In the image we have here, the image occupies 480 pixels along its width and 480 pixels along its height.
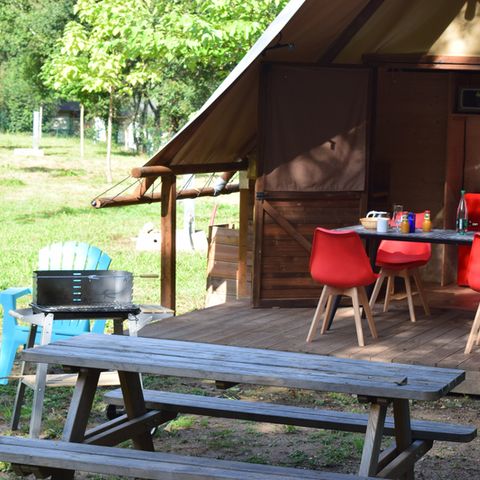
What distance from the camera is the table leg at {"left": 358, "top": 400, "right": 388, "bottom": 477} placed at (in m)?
3.88

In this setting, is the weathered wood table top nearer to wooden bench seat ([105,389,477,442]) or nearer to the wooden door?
wooden bench seat ([105,389,477,442])

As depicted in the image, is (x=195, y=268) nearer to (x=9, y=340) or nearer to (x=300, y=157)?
(x=300, y=157)

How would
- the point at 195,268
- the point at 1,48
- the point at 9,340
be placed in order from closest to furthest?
the point at 9,340 < the point at 195,268 < the point at 1,48

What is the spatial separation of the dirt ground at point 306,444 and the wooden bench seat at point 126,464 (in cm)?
83

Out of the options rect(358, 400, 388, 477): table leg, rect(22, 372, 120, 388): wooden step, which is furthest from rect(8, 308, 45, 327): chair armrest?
rect(358, 400, 388, 477): table leg

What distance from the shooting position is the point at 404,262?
25.4 feet

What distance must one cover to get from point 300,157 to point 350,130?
1.45 feet

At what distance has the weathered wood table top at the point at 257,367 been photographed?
3904 millimetres

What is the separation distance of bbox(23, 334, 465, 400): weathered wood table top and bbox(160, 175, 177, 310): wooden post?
3407 mm

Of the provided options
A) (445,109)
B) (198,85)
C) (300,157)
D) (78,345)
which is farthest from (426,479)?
(198,85)

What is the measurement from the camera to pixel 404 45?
8508 mm

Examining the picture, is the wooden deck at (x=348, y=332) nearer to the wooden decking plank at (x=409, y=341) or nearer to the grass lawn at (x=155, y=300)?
the wooden decking plank at (x=409, y=341)

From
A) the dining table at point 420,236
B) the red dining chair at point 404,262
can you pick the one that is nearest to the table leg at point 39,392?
the dining table at point 420,236

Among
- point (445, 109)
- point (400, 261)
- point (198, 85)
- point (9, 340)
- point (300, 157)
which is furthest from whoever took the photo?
point (198, 85)
